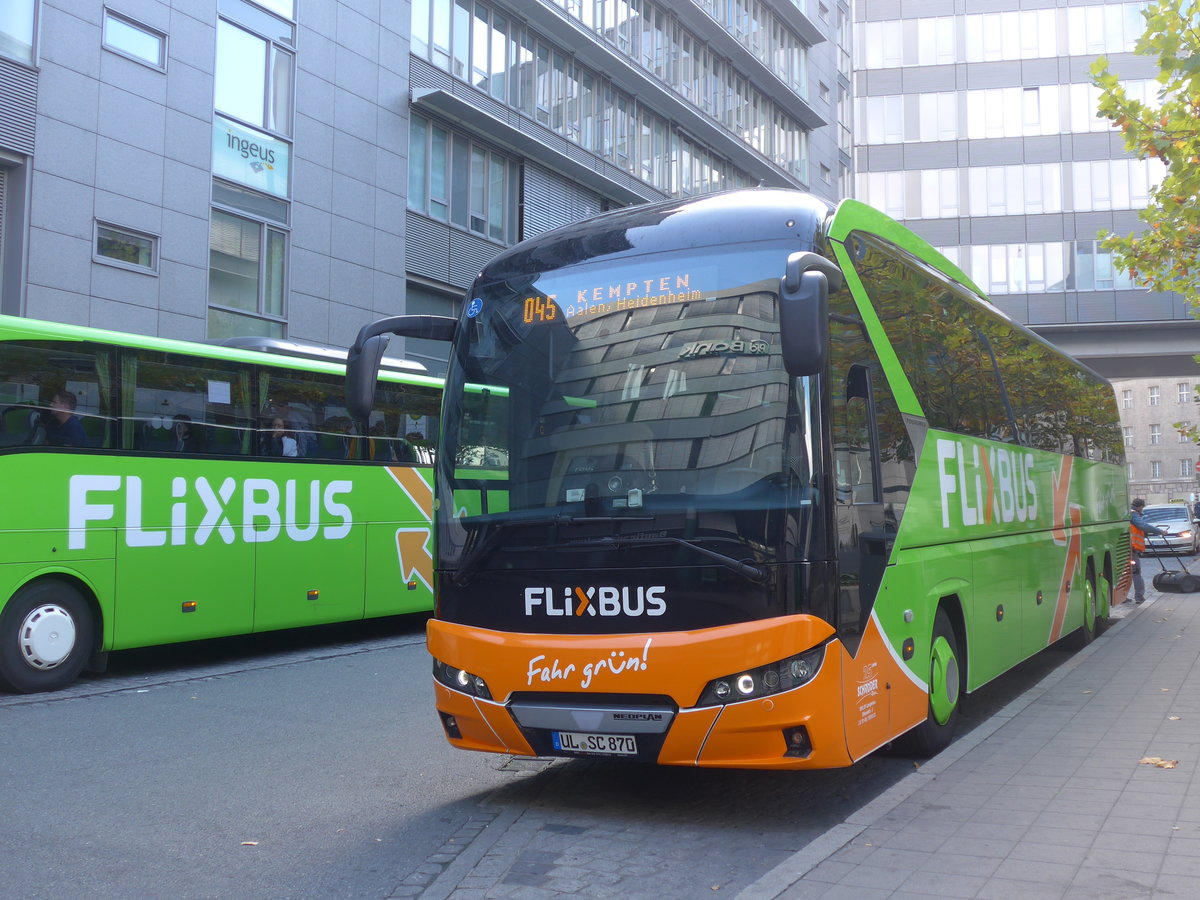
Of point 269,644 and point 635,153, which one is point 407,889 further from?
point 635,153

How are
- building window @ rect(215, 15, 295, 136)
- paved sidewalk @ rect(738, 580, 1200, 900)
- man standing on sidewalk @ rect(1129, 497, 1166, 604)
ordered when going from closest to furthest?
paved sidewalk @ rect(738, 580, 1200, 900)
man standing on sidewalk @ rect(1129, 497, 1166, 604)
building window @ rect(215, 15, 295, 136)

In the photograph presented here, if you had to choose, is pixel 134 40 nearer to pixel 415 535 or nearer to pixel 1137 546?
pixel 415 535

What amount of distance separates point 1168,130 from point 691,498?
10.1 metres

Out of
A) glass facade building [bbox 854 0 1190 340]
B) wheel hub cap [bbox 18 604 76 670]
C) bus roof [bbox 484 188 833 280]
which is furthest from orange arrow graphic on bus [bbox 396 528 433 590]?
glass facade building [bbox 854 0 1190 340]

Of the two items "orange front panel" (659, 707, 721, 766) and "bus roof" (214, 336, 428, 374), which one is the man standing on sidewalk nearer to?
"bus roof" (214, 336, 428, 374)

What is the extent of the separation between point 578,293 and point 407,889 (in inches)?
121

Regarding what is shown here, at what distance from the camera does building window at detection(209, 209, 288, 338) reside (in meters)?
20.4

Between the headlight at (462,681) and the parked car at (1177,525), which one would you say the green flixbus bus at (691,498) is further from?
the parked car at (1177,525)

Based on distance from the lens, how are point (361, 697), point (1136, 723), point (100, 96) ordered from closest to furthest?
point (1136, 723), point (361, 697), point (100, 96)

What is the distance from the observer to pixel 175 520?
37.6 ft

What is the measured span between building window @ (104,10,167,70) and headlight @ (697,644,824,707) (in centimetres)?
1670

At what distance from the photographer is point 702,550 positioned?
18.7 ft

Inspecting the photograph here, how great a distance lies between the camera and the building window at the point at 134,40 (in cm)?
1858

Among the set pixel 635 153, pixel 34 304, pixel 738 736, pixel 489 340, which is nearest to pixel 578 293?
pixel 489 340
